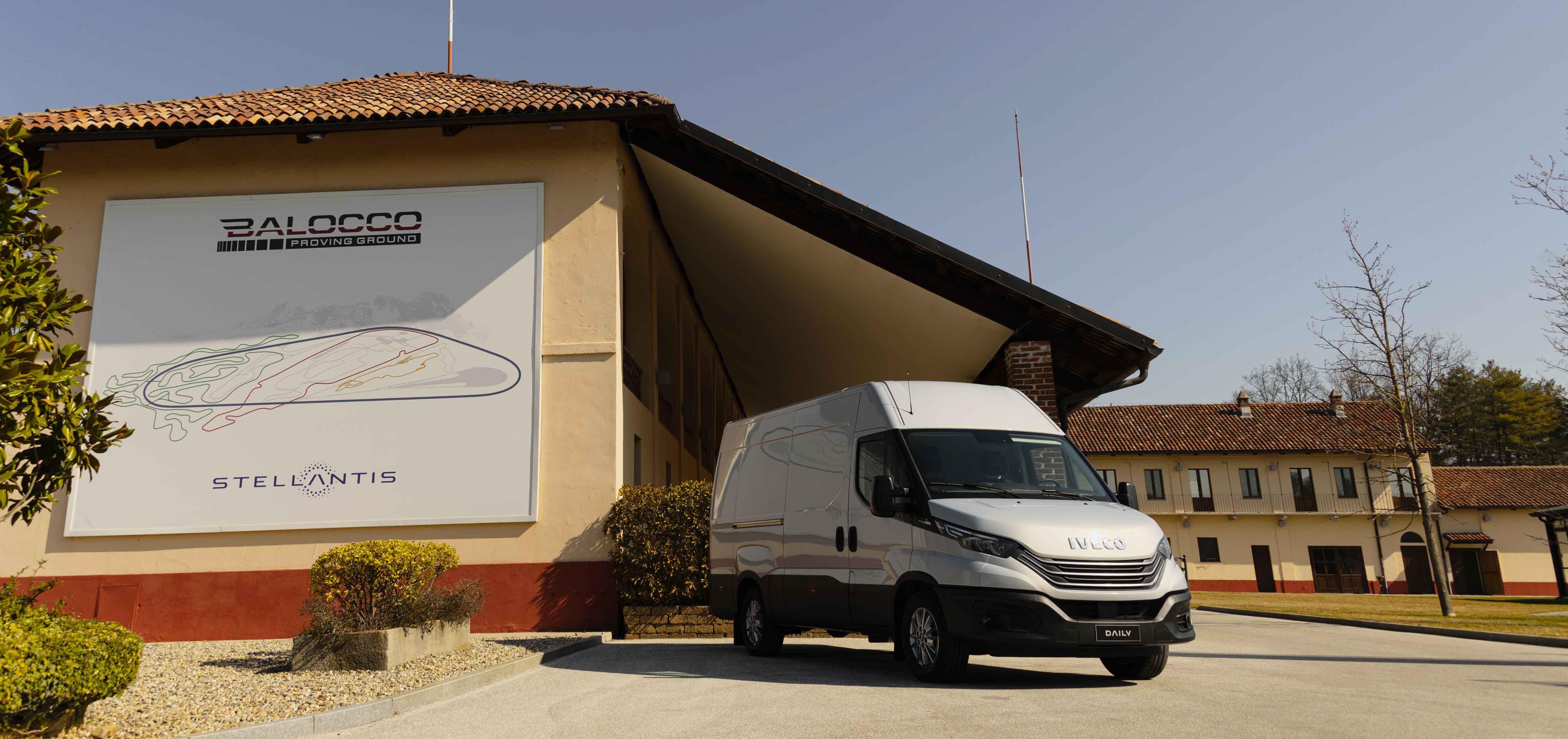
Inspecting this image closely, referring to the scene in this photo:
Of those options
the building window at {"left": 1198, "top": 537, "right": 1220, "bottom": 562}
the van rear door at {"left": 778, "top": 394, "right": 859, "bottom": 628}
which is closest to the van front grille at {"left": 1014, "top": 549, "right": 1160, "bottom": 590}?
the van rear door at {"left": 778, "top": 394, "right": 859, "bottom": 628}

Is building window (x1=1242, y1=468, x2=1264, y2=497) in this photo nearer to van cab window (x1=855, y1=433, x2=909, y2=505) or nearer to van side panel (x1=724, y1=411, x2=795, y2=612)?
van side panel (x1=724, y1=411, x2=795, y2=612)

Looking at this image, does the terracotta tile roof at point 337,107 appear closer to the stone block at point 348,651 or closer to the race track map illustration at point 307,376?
the race track map illustration at point 307,376

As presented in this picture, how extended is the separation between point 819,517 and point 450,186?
27.4 ft

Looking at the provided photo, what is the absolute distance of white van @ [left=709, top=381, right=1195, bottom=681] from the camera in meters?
6.74

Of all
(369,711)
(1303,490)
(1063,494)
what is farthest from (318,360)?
(1303,490)

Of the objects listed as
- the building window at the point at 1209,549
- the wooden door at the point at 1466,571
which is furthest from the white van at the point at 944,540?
the wooden door at the point at 1466,571

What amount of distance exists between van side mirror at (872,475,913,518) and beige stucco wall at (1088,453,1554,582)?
4077cm

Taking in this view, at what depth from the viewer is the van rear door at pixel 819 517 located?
8.42 m

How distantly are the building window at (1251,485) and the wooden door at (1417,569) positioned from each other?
21.6ft

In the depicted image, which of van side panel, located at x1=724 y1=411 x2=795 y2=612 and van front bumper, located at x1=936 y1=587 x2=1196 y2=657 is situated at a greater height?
van side panel, located at x1=724 y1=411 x2=795 y2=612

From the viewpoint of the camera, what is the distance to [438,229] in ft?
45.2

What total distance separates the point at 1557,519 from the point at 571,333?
3108 centimetres

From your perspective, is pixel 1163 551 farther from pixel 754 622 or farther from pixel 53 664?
pixel 53 664

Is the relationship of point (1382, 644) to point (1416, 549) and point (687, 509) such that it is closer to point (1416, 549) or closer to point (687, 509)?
point (687, 509)
